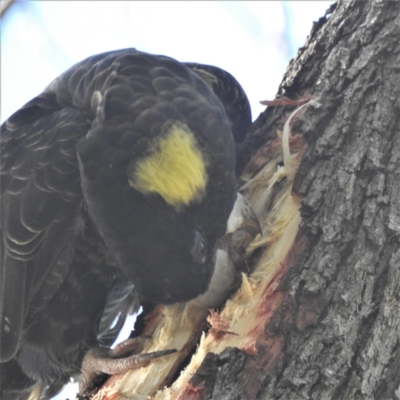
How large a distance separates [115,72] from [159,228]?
2.64 ft

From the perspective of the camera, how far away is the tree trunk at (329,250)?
6.13ft

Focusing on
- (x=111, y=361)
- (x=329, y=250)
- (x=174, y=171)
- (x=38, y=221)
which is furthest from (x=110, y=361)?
(x=329, y=250)

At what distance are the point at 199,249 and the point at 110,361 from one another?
77cm

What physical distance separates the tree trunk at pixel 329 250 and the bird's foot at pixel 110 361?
17 cm

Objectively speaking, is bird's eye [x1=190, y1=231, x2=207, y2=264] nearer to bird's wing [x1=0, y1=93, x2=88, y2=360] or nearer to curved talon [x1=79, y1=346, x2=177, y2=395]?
curved talon [x1=79, y1=346, x2=177, y2=395]

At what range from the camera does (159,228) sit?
2174 millimetres

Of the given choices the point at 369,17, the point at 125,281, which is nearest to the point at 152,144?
the point at 125,281

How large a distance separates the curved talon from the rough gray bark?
1.64ft

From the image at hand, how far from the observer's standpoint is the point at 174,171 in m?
2.21

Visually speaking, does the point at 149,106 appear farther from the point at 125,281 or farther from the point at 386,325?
the point at 386,325

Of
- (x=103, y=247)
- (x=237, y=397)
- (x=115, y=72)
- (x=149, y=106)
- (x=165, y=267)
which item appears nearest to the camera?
(x=237, y=397)

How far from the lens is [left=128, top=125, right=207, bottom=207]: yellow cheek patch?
2.20m

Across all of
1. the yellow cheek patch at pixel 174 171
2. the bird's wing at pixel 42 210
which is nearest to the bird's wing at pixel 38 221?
the bird's wing at pixel 42 210

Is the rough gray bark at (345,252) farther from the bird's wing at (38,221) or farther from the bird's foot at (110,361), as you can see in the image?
the bird's wing at (38,221)
